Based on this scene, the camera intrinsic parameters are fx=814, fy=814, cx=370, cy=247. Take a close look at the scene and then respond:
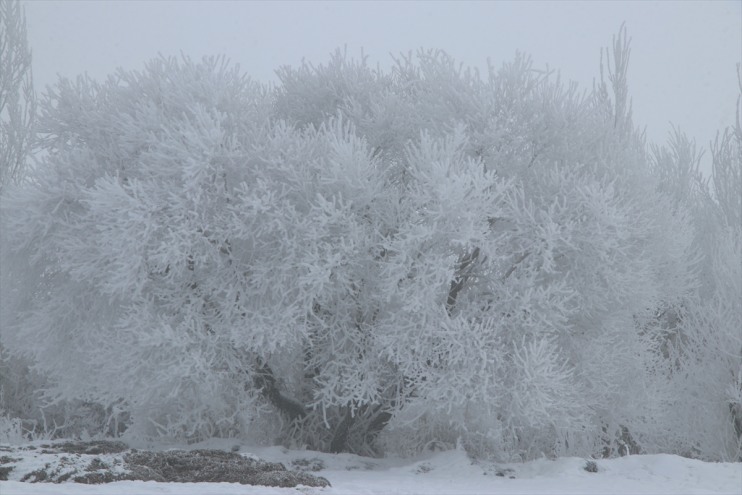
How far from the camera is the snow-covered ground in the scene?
411 inches

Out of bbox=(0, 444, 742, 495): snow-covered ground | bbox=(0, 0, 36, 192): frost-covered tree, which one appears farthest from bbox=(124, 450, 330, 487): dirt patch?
bbox=(0, 0, 36, 192): frost-covered tree

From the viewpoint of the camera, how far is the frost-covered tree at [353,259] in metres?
12.6

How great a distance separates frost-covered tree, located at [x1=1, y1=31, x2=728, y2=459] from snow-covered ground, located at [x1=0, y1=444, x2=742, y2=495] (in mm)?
818

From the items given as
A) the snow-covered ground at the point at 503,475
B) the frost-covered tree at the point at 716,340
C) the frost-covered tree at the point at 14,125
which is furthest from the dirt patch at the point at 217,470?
the frost-covered tree at the point at 14,125

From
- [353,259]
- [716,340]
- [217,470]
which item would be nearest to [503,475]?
[353,259]

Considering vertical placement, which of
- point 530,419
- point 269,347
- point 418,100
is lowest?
point 530,419

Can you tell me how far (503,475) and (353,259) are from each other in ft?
13.1

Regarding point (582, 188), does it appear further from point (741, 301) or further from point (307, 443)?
point (307, 443)

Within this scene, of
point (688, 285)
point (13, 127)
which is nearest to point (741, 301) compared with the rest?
point (688, 285)

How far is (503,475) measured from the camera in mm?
12031

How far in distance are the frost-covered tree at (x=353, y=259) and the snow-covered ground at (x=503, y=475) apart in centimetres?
82

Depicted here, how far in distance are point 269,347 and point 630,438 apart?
1028 cm

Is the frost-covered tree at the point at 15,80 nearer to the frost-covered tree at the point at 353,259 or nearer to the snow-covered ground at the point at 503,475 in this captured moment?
the frost-covered tree at the point at 353,259

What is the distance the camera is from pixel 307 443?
15453 millimetres
